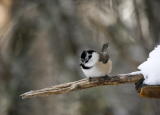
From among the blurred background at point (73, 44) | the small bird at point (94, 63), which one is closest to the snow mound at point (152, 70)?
the small bird at point (94, 63)

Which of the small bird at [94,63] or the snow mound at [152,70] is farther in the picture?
the small bird at [94,63]

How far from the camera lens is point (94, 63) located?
10.1 ft

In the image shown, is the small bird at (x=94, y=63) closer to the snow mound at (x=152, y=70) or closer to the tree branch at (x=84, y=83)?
the tree branch at (x=84, y=83)

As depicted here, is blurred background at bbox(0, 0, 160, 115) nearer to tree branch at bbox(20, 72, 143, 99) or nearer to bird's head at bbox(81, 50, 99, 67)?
bird's head at bbox(81, 50, 99, 67)

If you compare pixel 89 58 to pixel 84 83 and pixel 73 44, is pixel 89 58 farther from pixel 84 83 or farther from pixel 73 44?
pixel 73 44

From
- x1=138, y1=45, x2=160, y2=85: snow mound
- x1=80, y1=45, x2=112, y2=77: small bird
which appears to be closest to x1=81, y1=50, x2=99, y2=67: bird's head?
x1=80, y1=45, x2=112, y2=77: small bird

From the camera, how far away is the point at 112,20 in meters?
6.41

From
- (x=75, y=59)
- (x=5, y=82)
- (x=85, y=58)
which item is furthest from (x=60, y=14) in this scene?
(x=85, y=58)

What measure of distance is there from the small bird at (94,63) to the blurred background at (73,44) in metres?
2.91

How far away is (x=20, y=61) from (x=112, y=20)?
139 centimetres

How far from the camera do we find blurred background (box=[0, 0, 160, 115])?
6.36 metres

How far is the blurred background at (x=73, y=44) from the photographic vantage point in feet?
20.9

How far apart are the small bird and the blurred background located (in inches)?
114

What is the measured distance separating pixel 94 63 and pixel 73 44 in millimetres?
3769
